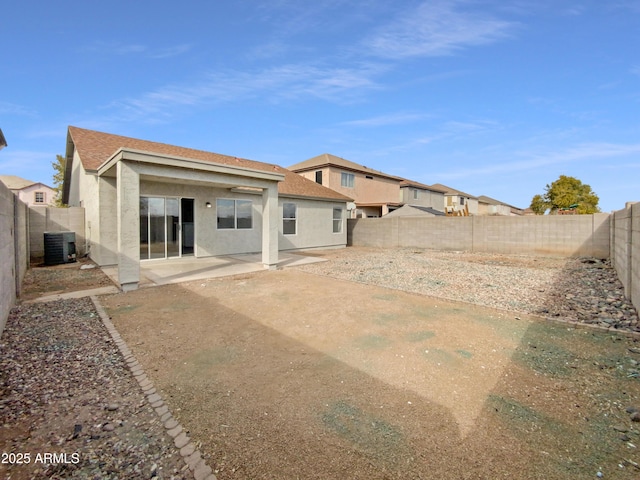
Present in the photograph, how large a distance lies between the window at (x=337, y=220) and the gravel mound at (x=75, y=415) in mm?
14808

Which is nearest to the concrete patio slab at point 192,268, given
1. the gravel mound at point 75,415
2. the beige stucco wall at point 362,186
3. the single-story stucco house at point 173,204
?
the single-story stucco house at point 173,204

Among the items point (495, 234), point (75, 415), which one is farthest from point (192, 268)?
point (495, 234)

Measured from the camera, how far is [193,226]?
12031mm

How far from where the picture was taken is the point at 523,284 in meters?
7.78

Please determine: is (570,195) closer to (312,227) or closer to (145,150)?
(312,227)

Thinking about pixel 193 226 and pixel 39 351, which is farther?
pixel 193 226

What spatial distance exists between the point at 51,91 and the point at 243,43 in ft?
26.1

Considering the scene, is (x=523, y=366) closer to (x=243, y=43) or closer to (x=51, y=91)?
(x=243, y=43)

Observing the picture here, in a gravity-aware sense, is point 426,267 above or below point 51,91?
below


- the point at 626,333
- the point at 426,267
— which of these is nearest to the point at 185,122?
the point at 426,267

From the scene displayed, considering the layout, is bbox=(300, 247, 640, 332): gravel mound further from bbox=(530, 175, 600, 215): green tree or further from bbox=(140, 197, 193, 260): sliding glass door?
bbox=(530, 175, 600, 215): green tree

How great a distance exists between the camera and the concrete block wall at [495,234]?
12.8 metres

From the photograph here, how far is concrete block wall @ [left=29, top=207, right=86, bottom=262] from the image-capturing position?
11.5 m

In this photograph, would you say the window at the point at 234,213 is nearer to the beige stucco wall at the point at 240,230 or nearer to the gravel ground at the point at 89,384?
the beige stucco wall at the point at 240,230
